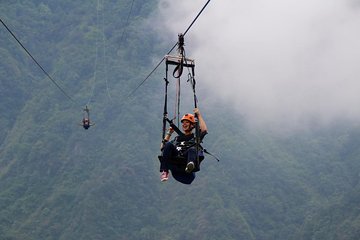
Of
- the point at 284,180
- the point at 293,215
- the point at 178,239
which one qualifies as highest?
the point at 284,180

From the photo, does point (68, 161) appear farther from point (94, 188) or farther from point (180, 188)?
point (180, 188)

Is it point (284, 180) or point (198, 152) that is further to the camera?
point (284, 180)

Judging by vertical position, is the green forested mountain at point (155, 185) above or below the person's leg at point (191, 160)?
above

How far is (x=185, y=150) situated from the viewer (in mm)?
13172

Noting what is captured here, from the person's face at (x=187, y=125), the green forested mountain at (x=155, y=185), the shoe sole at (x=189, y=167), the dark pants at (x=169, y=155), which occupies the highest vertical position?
the green forested mountain at (x=155, y=185)

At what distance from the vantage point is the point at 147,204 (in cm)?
16312

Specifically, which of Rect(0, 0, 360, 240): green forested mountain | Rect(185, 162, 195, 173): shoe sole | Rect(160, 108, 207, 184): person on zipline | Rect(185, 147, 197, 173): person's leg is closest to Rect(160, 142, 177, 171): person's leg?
Rect(160, 108, 207, 184): person on zipline

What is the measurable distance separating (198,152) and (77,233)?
463ft

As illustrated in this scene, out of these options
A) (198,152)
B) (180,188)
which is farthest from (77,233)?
(198,152)

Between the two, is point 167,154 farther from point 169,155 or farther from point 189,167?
point 189,167

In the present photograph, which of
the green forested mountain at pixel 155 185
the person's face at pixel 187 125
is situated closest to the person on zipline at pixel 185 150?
the person's face at pixel 187 125

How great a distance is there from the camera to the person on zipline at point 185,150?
12.8 m

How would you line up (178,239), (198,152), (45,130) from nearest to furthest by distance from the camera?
(198,152)
(178,239)
(45,130)

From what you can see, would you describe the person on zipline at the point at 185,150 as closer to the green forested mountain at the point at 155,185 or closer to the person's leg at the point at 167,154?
the person's leg at the point at 167,154
